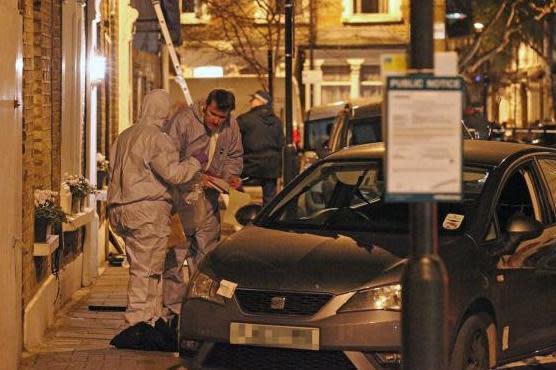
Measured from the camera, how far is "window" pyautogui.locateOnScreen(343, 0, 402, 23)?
137ft

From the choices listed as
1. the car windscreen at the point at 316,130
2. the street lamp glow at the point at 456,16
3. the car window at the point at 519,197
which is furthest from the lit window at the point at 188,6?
the car window at the point at 519,197

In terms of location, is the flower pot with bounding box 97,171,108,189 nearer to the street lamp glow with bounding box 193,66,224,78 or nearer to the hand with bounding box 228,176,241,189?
the hand with bounding box 228,176,241,189

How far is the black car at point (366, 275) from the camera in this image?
26.2 ft

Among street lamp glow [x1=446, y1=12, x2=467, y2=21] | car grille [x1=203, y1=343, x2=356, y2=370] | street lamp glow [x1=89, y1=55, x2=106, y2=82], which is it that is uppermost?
street lamp glow [x1=446, y1=12, x2=467, y2=21]

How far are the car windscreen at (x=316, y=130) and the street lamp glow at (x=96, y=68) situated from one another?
354 inches

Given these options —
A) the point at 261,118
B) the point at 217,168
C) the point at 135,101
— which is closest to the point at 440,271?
the point at 217,168

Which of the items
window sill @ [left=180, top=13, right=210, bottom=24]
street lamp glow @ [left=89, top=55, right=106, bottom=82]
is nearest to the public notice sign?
street lamp glow @ [left=89, top=55, right=106, bottom=82]

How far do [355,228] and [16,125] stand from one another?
2342 mm

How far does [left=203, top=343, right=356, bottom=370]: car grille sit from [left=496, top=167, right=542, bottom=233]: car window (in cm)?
186

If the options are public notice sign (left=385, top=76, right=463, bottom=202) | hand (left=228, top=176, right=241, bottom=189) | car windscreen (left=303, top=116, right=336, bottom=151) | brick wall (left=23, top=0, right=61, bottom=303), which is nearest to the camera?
public notice sign (left=385, top=76, right=463, bottom=202)

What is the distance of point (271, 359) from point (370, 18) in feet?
114

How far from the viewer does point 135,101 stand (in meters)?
22.2

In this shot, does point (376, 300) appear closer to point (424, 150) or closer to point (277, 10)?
point (424, 150)

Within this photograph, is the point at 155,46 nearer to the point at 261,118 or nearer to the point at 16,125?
the point at 261,118
